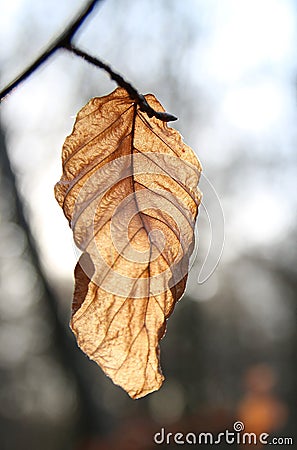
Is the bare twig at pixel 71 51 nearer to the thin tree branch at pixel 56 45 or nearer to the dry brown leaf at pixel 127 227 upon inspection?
the thin tree branch at pixel 56 45

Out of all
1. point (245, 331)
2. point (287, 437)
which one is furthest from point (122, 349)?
point (245, 331)

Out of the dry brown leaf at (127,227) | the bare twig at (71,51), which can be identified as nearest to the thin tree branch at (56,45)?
the bare twig at (71,51)

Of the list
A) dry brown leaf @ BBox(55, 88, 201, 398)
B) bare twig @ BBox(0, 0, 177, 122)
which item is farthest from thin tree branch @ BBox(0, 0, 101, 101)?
dry brown leaf @ BBox(55, 88, 201, 398)

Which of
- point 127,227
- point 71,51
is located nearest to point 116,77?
point 71,51

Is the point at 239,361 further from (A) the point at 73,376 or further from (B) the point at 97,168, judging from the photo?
(B) the point at 97,168

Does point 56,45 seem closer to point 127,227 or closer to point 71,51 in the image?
point 71,51

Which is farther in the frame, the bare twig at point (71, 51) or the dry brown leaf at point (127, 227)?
the dry brown leaf at point (127, 227)
